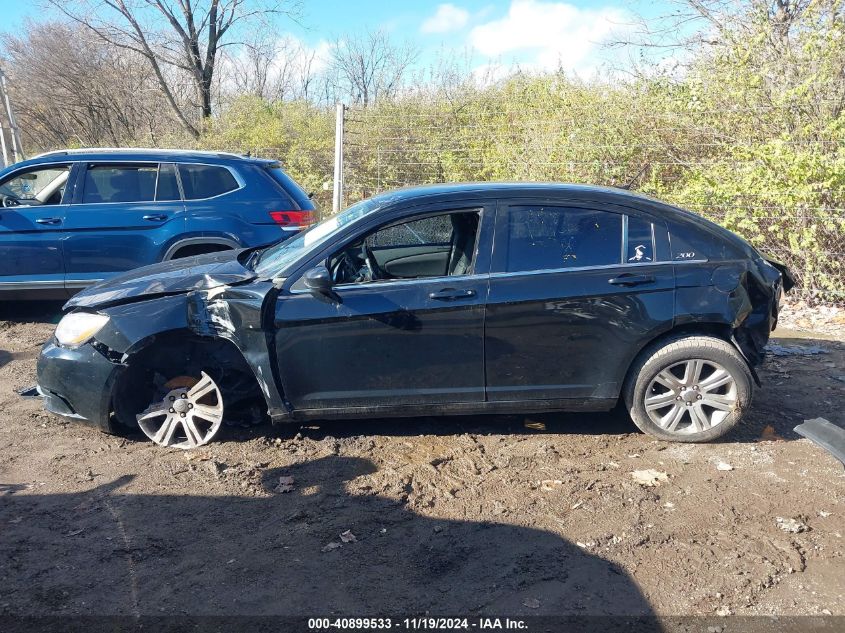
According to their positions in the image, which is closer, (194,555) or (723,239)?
(194,555)

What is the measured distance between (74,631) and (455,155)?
9862mm

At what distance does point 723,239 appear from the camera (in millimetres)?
→ 4535

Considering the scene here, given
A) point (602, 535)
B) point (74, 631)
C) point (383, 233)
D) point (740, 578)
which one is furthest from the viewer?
point (383, 233)

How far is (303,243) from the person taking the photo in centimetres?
475

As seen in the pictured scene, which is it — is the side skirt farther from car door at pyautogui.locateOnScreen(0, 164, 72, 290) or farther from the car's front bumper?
car door at pyautogui.locateOnScreen(0, 164, 72, 290)

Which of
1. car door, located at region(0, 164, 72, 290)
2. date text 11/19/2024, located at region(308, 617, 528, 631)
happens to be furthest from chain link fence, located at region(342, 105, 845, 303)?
date text 11/19/2024, located at region(308, 617, 528, 631)

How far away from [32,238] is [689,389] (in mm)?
6553

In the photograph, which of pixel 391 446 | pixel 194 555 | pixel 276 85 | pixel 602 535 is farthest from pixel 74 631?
pixel 276 85

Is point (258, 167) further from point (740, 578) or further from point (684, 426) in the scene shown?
point (740, 578)

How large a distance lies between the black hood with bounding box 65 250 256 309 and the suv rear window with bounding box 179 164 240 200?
8.61ft

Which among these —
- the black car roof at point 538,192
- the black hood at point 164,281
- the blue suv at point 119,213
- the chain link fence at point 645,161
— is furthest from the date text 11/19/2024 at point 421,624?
the chain link fence at point 645,161

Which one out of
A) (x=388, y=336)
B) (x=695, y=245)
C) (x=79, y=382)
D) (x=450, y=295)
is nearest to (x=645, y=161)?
(x=695, y=245)

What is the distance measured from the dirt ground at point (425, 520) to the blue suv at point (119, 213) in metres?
2.63

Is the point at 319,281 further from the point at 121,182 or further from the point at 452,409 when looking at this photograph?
the point at 121,182
